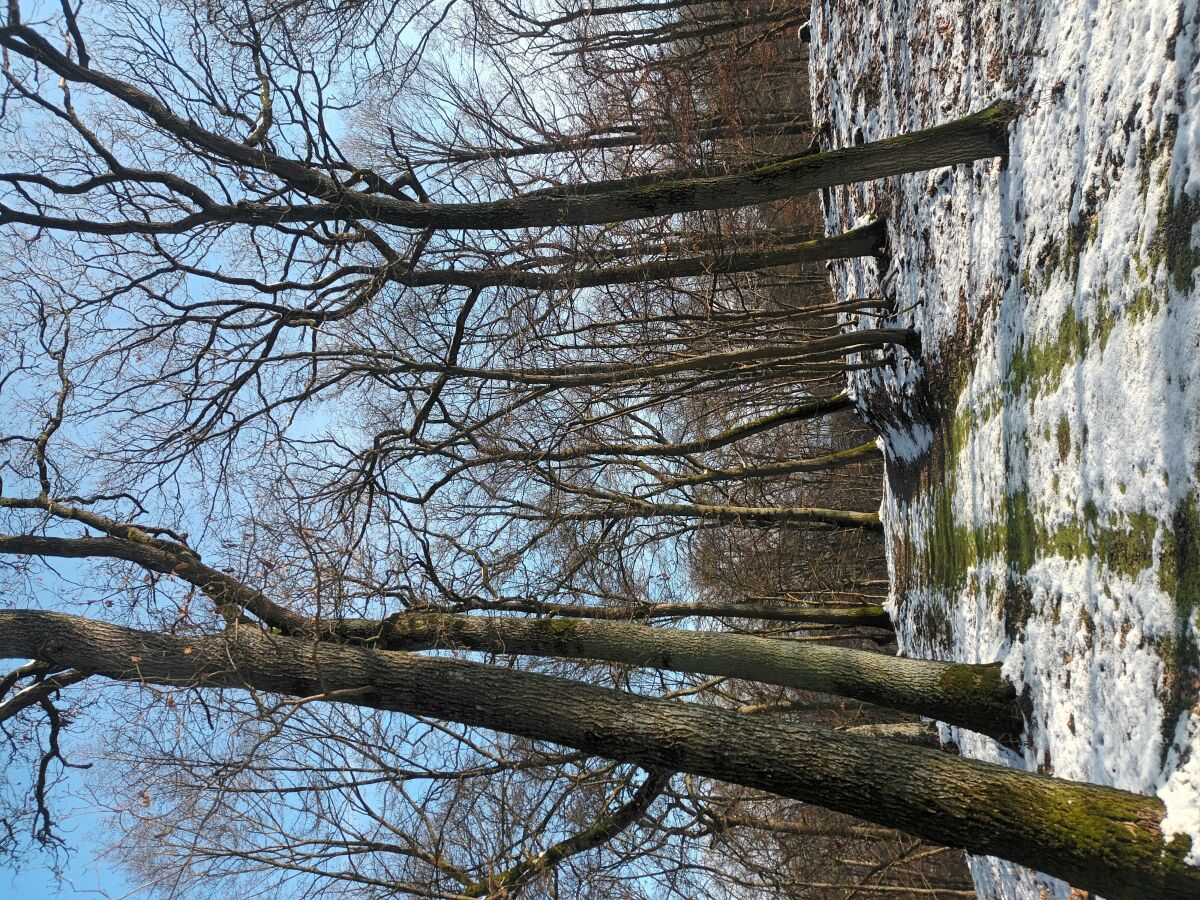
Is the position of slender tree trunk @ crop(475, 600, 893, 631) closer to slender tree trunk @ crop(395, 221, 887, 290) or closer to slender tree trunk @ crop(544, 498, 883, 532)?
slender tree trunk @ crop(544, 498, 883, 532)

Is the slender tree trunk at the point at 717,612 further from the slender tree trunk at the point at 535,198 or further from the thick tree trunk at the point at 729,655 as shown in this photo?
the slender tree trunk at the point at 535,198

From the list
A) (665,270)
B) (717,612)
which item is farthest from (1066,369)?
(717,612)

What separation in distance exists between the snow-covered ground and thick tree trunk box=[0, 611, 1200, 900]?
25 centimetres

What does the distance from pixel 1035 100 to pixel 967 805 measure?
331 cm

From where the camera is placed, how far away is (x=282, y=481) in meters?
5.61

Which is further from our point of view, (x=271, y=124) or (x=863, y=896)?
(x=863, y=896)

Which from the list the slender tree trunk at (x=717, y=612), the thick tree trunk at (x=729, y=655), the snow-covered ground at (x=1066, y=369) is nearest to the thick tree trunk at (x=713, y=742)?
the snow-covered ground at (x=1066, y=369)

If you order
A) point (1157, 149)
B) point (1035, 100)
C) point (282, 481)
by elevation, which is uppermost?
point (1035, 100)

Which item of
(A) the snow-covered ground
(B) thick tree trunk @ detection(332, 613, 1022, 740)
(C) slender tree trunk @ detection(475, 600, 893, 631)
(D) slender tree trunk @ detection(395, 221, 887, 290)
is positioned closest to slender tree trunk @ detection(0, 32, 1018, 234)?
(A) the snow-covered ground

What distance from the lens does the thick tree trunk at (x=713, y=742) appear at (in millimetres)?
2811

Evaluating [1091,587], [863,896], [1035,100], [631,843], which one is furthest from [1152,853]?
[863,896]

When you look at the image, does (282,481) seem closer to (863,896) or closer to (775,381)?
(775,381)

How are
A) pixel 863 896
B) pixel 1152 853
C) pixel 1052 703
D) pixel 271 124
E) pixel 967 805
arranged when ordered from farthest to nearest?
pixel 863 896 → pixel 271 124 → pixel 1052 703 → pixel 967 805 → pixel 1152 853

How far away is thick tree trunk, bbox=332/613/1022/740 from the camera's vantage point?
4.31 m
